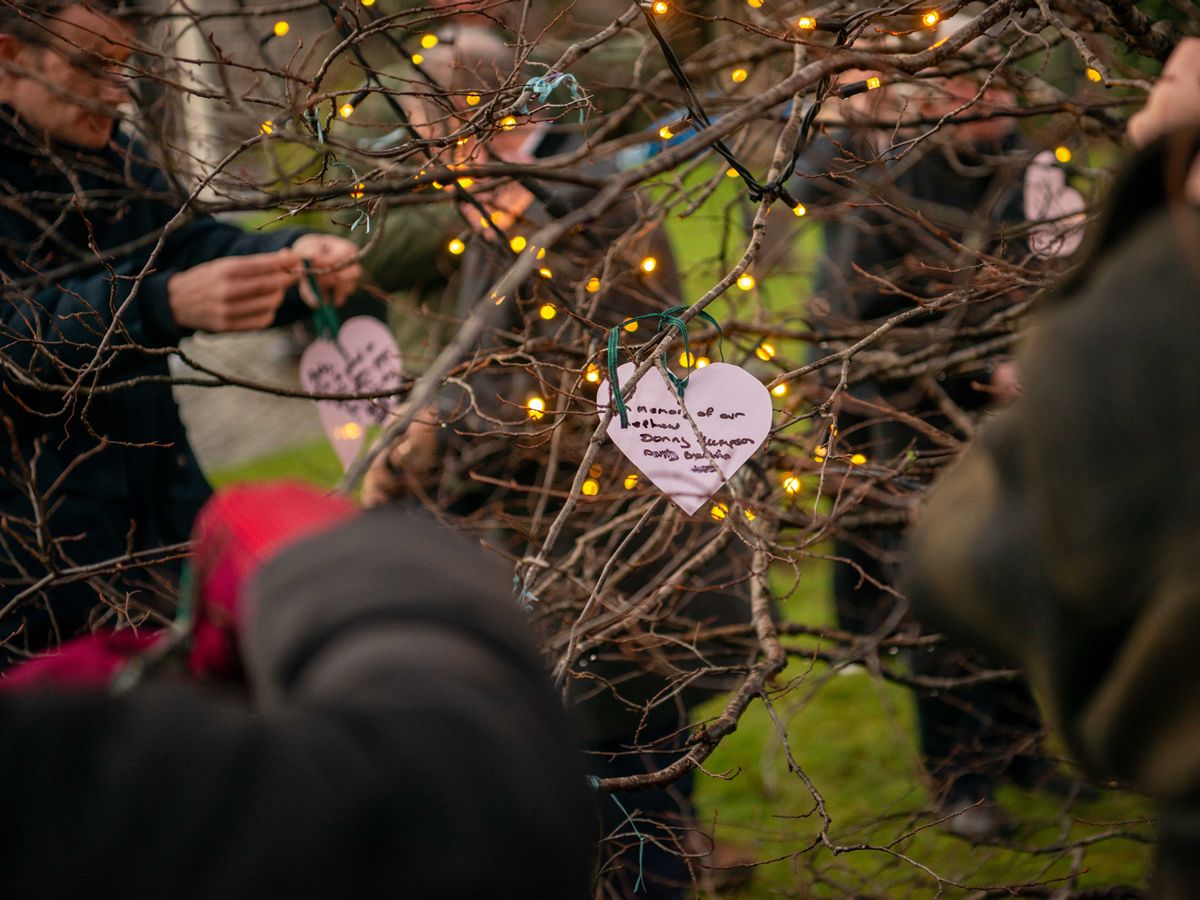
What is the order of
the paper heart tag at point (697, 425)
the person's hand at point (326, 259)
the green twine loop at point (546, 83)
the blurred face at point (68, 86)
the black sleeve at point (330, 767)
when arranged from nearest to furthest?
1. the black sleeve at point (330, 767)
2. the paper heart tag at point (697, 425)
3. the green twine loop at point (546, 83)
4. the blurred face at point (68, 86)
5. the person's hand at point (326, 259)

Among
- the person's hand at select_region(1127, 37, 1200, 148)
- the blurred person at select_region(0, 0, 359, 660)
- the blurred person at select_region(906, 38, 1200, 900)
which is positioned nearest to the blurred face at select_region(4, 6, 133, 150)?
the blurred person at select_region(0, 0, 359, 660)

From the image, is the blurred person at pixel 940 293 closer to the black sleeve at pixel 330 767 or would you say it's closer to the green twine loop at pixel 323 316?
the green twine loop at pixel 323 316

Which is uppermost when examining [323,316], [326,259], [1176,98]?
[1176,98]

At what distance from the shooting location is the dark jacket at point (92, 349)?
6.80ft

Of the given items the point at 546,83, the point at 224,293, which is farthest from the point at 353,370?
the point at 546,83

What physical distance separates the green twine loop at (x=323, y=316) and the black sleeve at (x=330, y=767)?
1641mm

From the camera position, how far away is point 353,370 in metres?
2.46

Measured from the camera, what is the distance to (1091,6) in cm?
183

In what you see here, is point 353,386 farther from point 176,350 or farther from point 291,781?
point 291,781

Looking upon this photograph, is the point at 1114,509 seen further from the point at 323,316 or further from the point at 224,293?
the point at 323,316

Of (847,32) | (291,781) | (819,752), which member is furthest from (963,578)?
(819,752)

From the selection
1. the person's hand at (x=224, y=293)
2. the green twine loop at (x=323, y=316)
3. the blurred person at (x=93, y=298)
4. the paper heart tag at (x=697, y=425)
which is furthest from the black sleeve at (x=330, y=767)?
the green twine loop at (x=323, y=316)

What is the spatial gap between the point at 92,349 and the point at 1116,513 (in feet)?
5.88

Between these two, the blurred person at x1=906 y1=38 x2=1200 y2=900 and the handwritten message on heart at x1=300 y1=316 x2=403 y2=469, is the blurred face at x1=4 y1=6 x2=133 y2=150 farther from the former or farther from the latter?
the blurred person at x1=906 y1=38 x2=1200 y2=900
